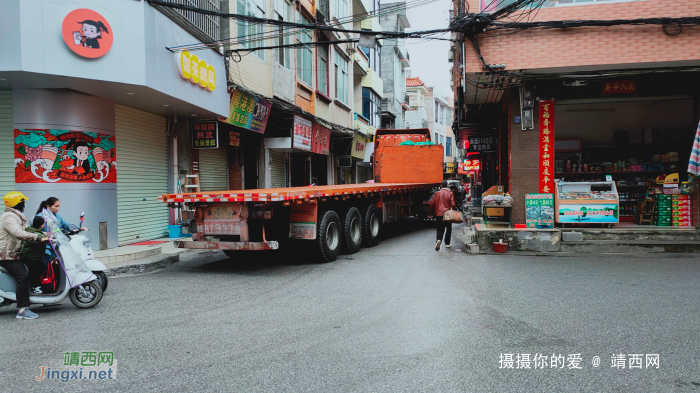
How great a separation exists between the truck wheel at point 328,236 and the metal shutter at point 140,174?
4.95 m

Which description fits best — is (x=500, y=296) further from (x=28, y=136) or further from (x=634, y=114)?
(x=634, y=114)

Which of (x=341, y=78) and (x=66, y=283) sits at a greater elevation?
(x=341, y=78)

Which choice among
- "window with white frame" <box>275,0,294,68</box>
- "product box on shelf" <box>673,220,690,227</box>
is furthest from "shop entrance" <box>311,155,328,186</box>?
"product box on shelf" <box>673,220,690,227</box>

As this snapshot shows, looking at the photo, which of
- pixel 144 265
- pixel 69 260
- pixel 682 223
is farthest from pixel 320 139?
pixel 69 260

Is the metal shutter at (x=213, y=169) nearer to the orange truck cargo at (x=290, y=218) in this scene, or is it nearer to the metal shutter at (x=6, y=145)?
the orange truck cargo at (x=290, y=218)

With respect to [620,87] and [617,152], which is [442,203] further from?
[617,152]

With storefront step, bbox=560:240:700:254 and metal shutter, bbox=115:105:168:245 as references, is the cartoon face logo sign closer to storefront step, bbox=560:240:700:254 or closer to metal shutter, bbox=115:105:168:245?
metal shutter, bbox=115:105:168:245

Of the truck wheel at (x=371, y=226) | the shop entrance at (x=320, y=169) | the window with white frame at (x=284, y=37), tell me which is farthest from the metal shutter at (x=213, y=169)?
the shop entrance at (x=320, y=169)

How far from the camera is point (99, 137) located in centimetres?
961

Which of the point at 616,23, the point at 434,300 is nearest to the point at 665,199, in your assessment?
the point at 616,23

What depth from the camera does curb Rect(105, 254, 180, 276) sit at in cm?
812

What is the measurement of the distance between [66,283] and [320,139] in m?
15.2

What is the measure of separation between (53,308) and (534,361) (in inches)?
226

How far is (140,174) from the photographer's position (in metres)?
11.2
